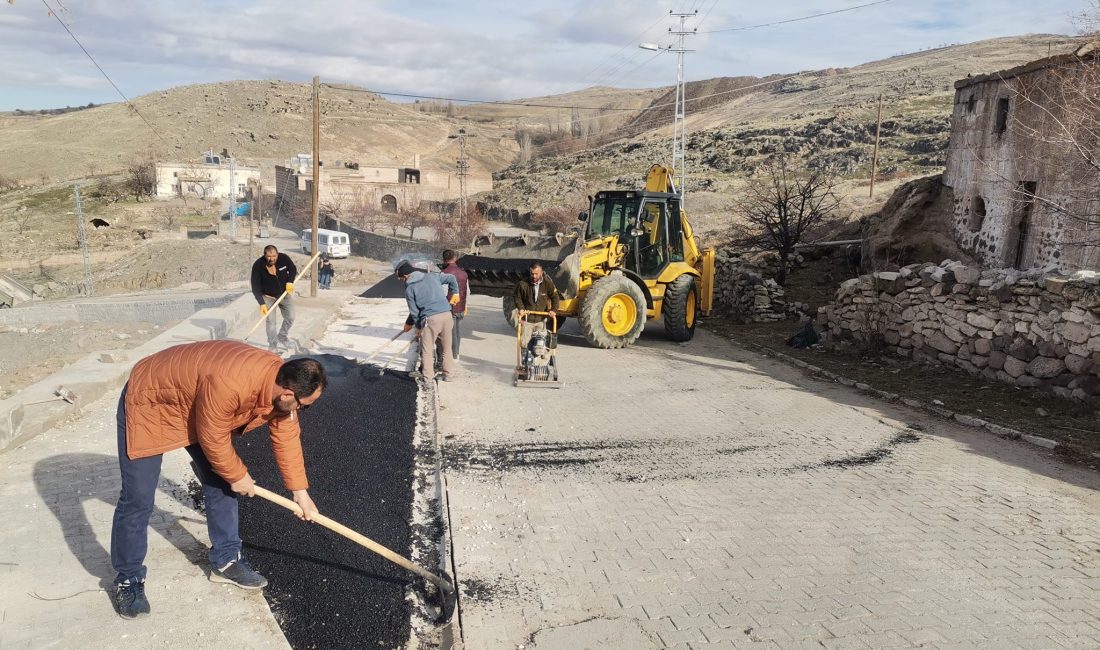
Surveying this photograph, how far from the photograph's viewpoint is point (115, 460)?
5.20m

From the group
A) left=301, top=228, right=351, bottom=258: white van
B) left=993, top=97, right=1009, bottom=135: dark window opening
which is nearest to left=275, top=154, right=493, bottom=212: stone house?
left=301, top=228, right=351, bottom=258: white van

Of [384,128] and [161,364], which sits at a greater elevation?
[384,128]

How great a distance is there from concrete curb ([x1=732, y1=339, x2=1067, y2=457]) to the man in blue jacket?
514cm

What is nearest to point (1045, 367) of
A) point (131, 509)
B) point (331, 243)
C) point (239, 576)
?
point (239, 576)

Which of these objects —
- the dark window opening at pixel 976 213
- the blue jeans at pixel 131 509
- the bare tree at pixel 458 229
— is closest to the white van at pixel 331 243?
the bare tree at pixel 458 229

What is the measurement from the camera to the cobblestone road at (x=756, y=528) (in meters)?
3.62

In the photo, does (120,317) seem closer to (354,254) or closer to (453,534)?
(453,534)

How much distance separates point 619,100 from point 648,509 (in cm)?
15570

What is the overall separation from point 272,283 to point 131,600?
246 inches

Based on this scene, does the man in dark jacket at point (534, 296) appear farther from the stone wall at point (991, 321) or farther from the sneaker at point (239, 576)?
the sneaker at point (239, 576)

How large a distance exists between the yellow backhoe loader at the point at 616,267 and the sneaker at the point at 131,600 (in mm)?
7656

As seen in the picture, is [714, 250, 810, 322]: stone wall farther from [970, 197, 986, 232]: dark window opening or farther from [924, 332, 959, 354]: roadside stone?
[924, 332, 959, 354]: roadside stone

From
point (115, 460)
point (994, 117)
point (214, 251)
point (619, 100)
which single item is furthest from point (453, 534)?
point (619, 100)

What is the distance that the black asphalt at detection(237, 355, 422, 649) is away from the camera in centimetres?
354
